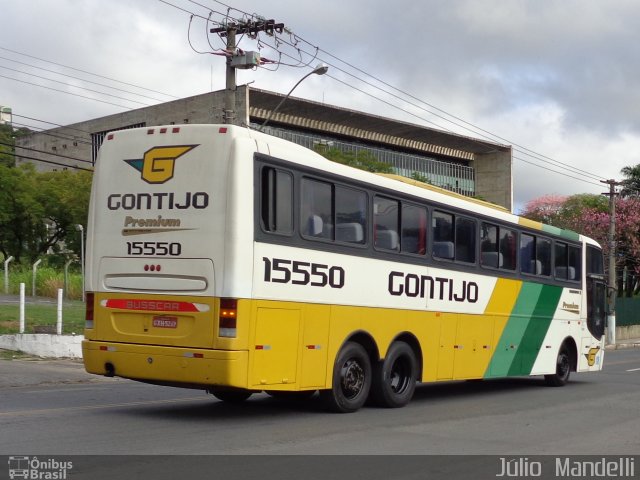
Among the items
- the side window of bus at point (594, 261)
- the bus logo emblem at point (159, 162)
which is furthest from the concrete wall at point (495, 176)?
the bus logo emblem at point (159, 162)

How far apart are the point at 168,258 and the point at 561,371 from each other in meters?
10.7

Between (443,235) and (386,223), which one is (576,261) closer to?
(443,235)

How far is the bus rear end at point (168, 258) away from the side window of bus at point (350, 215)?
5.68 feet

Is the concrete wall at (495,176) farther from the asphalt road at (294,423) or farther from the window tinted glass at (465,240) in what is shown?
the window tinted glass at (465,240)

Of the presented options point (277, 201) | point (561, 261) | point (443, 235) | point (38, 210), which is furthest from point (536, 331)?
point (38, 210)

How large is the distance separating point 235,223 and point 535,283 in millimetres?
8496

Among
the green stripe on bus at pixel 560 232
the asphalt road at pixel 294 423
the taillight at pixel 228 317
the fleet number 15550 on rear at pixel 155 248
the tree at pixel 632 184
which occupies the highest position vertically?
the tree at pixel 632 184

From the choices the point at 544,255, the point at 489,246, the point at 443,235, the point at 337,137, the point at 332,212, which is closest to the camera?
the point at 332,212

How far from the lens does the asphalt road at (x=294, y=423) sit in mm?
8953

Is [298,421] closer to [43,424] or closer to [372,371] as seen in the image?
[372,371]

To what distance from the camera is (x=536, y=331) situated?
A: 1694cm

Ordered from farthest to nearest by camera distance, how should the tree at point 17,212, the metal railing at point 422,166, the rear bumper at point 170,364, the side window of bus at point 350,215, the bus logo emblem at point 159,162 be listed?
the metal railing at point 422,166 → the tree at point 17,212 → the side window of bus at point 350,215 → the bus logo emblem at point 159,162 → the rear bumper at point 170,364

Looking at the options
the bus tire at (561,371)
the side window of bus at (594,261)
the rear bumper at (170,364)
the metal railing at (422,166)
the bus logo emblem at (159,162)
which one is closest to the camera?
the rear bumper at (170,364)
